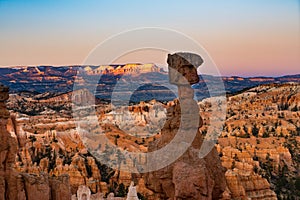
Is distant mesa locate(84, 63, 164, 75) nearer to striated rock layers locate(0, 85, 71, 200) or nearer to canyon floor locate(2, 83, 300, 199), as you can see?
canyon floor locate(2, 83, 300, 199)

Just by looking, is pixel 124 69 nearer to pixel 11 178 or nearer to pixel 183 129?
pixel 11 178

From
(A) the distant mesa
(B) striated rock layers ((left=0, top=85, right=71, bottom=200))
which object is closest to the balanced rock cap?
(B) striated rock layers ((left=0, top=85, right=71, bottom=200))

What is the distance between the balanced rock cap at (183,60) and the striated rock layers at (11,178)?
10.8 ft

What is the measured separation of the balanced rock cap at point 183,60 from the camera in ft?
28.0

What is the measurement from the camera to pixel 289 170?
32.4 meters

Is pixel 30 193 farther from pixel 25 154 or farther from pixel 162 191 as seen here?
pixel 25 154

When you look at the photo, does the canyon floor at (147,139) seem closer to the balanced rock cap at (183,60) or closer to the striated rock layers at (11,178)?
the striated rock layers at (11,178)

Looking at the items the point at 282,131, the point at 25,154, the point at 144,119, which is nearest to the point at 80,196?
the point at 25,154

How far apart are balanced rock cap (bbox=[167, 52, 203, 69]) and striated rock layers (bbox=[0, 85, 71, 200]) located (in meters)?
3.29

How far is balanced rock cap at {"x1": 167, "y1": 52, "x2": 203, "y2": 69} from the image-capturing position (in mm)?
8523

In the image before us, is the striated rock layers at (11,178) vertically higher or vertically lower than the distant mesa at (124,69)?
lower

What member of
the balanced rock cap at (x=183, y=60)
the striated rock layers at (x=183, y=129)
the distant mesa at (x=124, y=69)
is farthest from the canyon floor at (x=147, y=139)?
the distant mesa at (x=124, y=69)

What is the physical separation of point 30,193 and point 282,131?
35917 mm

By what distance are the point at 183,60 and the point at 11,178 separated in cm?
416
